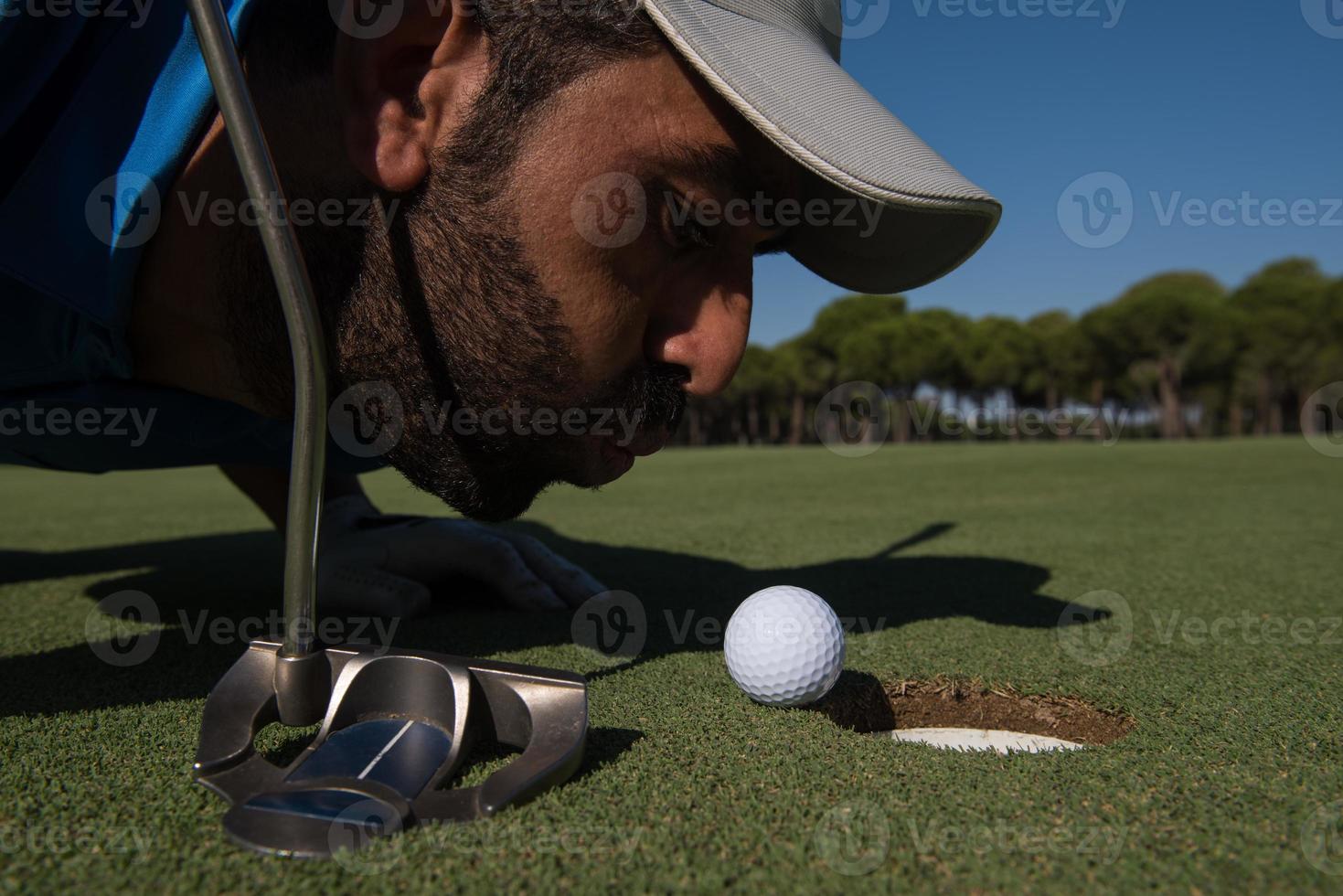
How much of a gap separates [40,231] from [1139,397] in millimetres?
49798

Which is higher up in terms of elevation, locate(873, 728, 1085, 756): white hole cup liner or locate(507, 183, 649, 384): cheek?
locate(507, 183, 649, 384): cheek

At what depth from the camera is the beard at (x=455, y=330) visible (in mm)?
1722

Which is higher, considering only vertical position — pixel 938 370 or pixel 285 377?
pixel 938 370

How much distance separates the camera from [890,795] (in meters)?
1.28

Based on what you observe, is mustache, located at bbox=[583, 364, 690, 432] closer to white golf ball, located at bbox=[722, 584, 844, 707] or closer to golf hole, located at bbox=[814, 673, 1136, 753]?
white golf ball, located at bbox=[722, 584, 844, 707]

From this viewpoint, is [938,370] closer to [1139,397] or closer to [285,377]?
[1139,397]

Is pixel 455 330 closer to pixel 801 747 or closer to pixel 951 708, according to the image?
pixel 801 747

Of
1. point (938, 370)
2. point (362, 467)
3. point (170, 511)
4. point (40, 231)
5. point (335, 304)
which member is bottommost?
point (170, 511)

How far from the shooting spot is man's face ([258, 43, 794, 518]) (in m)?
1.64

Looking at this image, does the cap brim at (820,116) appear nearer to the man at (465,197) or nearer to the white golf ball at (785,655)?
the man at (465,197)

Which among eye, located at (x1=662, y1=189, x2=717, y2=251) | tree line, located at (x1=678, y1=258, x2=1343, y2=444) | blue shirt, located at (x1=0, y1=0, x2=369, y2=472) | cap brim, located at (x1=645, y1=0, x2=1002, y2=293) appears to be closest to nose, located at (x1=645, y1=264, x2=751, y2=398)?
eye, located at (x1=662, y1=189, x2=717, y2=251)

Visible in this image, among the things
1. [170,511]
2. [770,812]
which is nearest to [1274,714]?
[770,812]

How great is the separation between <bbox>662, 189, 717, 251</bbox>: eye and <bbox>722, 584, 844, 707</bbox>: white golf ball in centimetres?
85

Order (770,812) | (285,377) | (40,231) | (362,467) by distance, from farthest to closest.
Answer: (362,467) < (285,377) < (40,231) < (770,812)
